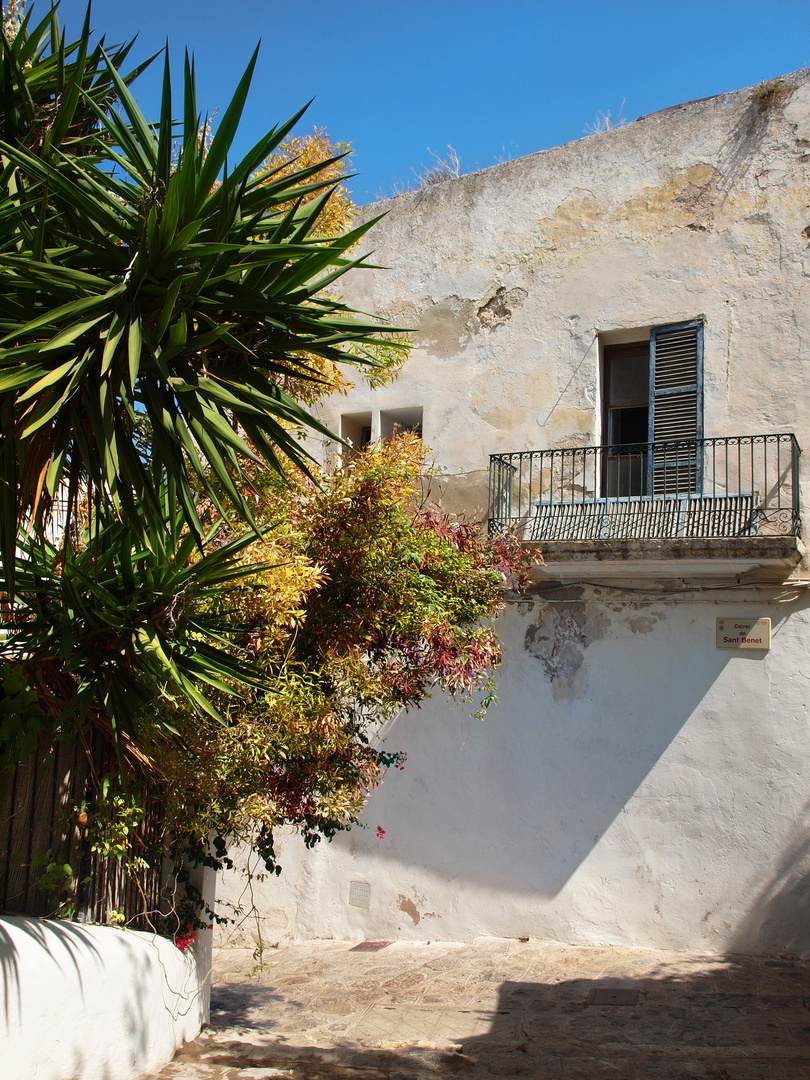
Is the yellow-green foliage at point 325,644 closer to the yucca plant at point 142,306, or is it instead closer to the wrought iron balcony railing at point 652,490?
the yucca plant at point 142,306

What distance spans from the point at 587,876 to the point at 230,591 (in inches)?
231

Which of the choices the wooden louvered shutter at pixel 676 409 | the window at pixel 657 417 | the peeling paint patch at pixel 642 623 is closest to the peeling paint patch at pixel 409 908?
the peeling paint patch at pixel 642 623

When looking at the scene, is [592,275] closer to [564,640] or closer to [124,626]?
[564,640]

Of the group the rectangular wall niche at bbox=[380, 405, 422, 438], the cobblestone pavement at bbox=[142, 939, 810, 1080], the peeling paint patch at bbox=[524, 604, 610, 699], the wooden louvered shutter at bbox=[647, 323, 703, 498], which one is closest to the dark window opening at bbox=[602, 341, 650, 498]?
the wooden louvered shutter at bbox=[647, 323, 703, 498]

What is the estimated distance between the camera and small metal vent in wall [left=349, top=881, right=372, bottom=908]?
10.1 metres

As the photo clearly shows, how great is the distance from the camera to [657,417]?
32.4 ft

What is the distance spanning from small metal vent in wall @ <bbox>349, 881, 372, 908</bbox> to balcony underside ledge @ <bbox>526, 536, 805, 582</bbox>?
4023 mm

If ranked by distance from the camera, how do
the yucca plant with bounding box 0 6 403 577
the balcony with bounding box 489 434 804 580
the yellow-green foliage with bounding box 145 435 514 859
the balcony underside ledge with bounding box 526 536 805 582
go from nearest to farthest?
1. the yucca plant with bounding box 0 6 403 577
2. the yellow-green foliage with bounding box 145 435 514 859
3. the balcony underside ledge with bounding box 526 536 805 582
4. the balcony with bounding box 489 434 804 580

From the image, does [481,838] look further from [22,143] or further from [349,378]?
[22,143]

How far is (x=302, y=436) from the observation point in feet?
19.6

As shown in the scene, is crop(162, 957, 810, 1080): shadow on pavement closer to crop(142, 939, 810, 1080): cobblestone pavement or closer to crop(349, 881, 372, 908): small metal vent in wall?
crop(142, 939, 810, 1080): cobblestone pavement

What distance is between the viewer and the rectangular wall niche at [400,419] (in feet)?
37.4

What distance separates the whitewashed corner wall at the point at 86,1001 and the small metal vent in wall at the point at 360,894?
4183mm

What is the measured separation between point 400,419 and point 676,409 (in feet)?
11.7
